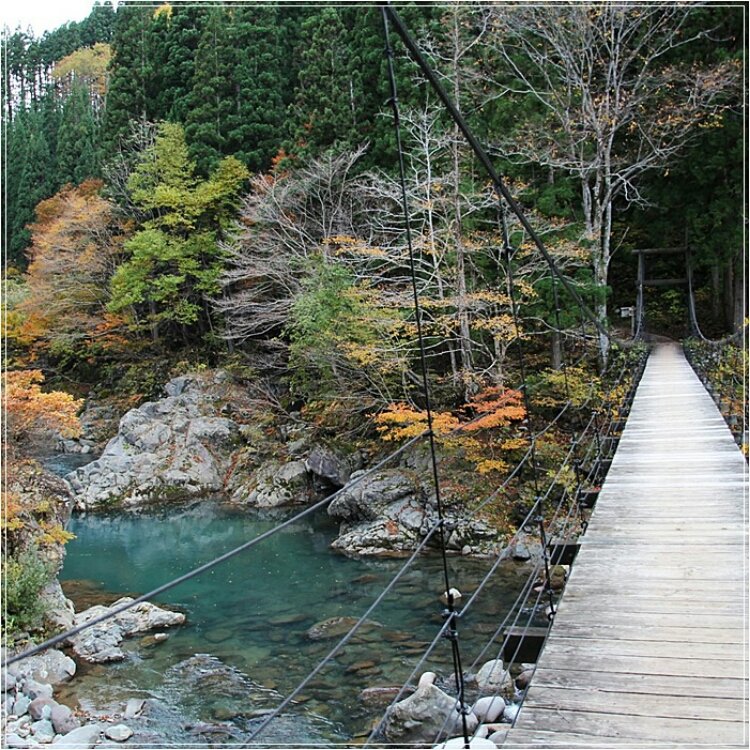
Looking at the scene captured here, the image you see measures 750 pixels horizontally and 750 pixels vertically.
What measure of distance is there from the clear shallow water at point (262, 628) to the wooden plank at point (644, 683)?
304cm

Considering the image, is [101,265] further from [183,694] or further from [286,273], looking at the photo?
[183,694]

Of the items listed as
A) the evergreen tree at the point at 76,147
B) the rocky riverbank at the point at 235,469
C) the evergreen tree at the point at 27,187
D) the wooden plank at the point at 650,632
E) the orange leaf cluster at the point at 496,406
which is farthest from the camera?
the evergreen tree at the point at 27,187

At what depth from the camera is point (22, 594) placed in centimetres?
580

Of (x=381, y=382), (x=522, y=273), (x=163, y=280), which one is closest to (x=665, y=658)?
(x=522, y=273)

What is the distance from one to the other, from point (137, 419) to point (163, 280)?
10.4 ft

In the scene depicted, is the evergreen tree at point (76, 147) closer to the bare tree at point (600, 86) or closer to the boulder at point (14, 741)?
the bare tree at point (600, 86)

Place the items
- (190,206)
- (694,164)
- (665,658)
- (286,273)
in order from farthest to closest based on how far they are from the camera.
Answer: (190,206) → (286,273) → (694,164) → (665,658)

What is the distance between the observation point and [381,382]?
9.21m

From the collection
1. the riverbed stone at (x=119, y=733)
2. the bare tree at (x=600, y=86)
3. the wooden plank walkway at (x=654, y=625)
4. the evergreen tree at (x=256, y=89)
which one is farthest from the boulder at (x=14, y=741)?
the evergreen tree at (x=256, y=89)

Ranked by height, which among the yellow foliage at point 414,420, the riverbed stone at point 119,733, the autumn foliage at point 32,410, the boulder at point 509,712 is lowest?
the riverbed stone at point 119,733

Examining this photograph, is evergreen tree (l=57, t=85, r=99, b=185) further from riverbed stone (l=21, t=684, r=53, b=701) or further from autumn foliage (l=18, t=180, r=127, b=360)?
riverbed stone (l=21, t=684, r=53, b=701)

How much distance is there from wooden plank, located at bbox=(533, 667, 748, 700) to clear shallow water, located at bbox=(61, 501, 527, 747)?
3.04 m

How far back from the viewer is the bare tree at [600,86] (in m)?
9.12

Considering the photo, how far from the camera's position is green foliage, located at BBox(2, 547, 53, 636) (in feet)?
18.7
